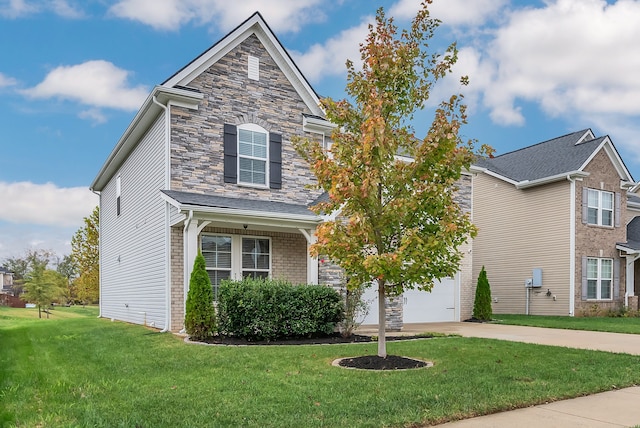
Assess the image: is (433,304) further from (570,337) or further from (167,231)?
(167,231)

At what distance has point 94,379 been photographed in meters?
6.39

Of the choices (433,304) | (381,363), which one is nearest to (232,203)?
(381,363)

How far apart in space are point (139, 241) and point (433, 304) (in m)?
9.66

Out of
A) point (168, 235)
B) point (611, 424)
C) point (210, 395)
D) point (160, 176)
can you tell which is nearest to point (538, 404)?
point (611, 424)

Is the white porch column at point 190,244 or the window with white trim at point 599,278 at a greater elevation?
the white porch column at point 190,244

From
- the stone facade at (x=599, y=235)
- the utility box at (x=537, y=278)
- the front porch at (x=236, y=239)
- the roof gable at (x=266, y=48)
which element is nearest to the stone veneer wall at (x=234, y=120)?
the roof gable at (x=266, y=48)

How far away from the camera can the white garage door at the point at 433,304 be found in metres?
15.8

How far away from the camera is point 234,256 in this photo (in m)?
13.2

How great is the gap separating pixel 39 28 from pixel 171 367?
35.8 feet

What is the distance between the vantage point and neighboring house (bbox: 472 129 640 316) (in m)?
19.3

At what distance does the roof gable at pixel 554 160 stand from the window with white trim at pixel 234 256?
11.1 metres

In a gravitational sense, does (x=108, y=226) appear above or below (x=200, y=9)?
below

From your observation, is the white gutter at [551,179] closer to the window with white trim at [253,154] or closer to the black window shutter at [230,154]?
the window with white trim at [253,154]

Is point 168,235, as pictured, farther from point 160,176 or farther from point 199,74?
point 199,74
